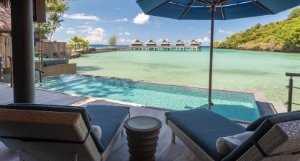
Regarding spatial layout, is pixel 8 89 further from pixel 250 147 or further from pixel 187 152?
pixel 250 147

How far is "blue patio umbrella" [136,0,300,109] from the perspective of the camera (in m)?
3.27

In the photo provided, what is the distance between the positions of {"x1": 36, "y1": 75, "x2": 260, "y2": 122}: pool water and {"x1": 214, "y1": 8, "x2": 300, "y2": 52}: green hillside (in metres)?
23.7

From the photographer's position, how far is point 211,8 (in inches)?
135

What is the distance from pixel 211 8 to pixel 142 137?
252cm

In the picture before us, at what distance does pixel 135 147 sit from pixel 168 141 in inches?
29.5

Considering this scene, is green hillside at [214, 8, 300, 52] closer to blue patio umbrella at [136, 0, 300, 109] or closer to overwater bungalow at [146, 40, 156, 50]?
overwater bungalow at [146, 40, 156, 50]

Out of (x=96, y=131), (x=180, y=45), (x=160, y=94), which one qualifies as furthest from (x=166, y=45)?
(x=96, y=131)

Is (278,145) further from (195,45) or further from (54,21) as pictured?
(195,45)

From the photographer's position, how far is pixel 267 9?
3330 millimetres

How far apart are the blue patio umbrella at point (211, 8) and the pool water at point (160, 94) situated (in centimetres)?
179

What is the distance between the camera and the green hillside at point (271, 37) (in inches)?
995

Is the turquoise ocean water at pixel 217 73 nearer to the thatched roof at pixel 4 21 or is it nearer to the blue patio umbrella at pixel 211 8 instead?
the blue patio umbrella at pixel 211 8

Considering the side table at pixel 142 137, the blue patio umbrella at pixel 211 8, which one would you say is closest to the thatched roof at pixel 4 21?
the blue patio umbrella at pixel 211 8

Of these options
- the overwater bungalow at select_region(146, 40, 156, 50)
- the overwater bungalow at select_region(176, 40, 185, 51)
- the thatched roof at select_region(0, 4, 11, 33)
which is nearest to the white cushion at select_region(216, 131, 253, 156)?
the thatched roof at select_region(0, 4, 11, 33)
